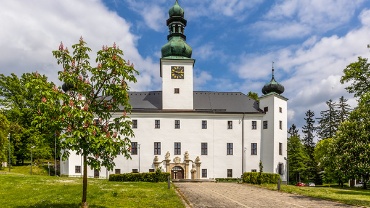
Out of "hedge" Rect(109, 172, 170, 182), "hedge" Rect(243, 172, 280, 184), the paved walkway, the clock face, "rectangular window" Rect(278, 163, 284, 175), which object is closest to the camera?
the paved walkway

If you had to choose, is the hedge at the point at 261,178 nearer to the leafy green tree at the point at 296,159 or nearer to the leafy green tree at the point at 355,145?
the leafy green tree at the point at 355,145

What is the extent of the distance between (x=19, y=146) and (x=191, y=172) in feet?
86.7

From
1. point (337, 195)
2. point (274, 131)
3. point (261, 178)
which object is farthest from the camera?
point (274, 131)

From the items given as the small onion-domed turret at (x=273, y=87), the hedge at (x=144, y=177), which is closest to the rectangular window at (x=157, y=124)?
the hedge at (x=144, y=177)

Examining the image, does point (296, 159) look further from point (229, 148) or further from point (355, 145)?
point (355, 145)

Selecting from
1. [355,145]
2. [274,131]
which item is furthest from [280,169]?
[355,145]

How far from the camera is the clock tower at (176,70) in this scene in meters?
43.0

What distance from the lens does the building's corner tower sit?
41469 mm

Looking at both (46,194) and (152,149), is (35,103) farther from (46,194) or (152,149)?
(152,149)

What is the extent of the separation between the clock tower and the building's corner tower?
980 cm

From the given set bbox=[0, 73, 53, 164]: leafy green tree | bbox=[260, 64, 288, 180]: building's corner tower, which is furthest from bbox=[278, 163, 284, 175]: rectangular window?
bbox=[0, 73, 53, 164]: leafy green tree

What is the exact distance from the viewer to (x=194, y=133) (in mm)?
42094

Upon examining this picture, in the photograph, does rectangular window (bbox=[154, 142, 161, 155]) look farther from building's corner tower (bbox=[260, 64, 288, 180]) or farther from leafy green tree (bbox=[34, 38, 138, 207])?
leafy green tree (bbox=[34, 38, 138, 207])

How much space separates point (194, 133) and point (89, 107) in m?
31.7
